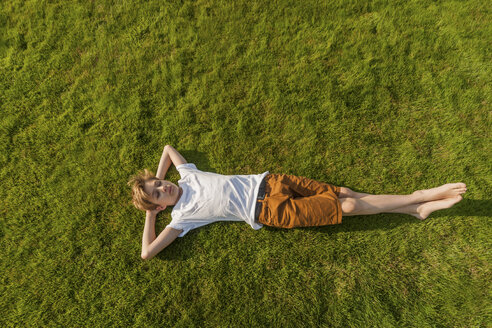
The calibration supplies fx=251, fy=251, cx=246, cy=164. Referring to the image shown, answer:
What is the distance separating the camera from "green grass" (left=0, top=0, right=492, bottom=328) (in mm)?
3350

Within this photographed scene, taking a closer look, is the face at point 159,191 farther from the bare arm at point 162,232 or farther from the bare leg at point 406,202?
the bare leg at point 406,202

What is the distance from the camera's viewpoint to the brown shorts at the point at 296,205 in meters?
2.97

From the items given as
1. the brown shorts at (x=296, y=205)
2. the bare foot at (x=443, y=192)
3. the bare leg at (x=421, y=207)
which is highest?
the brown shorts at (x=296, y=205)

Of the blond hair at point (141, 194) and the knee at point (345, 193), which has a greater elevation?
the blond hair at point (141, 194)

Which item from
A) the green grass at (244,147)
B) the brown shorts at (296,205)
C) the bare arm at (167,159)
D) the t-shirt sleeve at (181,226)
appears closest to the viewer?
the brown shorts at (296,205)

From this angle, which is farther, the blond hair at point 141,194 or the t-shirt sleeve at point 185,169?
the t-shirt sleeve at point 185,169

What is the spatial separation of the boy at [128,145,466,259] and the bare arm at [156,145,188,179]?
29cm

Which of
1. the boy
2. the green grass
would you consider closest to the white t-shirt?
the boy

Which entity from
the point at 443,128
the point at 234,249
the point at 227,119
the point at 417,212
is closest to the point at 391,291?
the point at 417,212

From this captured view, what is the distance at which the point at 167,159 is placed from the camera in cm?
359

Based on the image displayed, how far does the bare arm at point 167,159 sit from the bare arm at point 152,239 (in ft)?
1.88

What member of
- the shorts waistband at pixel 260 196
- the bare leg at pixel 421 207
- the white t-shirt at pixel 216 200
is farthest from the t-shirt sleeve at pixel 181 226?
the bare leg at pixel 421 207

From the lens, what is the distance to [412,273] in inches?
130

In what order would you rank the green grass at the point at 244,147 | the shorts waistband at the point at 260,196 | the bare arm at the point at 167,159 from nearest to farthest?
the shorts waistband at the point at 260,196 → the green grass at the point at 244,147 → the bare arm at the point at 167,159
